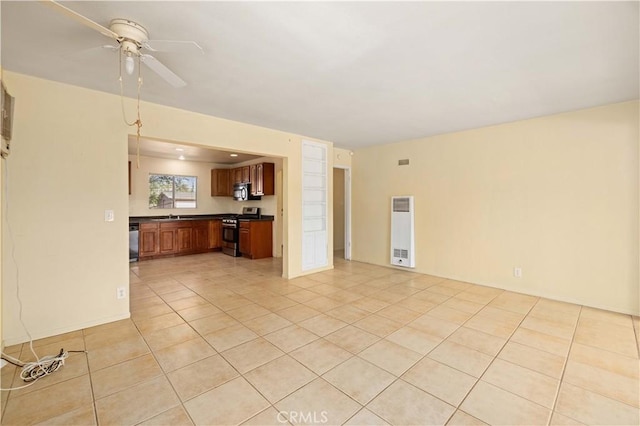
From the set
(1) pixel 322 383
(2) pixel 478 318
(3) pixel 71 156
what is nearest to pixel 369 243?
(2) pixel 478 318

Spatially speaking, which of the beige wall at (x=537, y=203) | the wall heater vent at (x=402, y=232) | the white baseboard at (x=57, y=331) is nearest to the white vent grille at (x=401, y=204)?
the wall heater vent at (x=402, y=232)

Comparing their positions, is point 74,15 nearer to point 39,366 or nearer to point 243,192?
point 39,366

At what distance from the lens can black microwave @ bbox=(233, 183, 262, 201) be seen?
7.20 m

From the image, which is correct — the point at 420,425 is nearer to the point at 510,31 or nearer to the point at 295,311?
the point at 295,311

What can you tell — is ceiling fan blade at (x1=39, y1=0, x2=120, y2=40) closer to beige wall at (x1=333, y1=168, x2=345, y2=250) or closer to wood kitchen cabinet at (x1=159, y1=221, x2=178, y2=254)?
wood kitchen cabinet at (x1=159, y1=221, x2=178, y2=254)

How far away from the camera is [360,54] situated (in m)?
2.20

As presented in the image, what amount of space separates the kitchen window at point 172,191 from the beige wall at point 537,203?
539 centimetres

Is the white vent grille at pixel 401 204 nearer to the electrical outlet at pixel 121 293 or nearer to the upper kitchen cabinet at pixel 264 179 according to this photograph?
the upper kitchen cabinet at pixel 264 179

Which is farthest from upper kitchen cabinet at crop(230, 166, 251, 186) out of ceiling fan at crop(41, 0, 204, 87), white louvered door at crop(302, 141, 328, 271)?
ceiling fan at crop(41, 0, 204, 87)

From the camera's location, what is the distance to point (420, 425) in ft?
5.49

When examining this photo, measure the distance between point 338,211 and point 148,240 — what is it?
461cm

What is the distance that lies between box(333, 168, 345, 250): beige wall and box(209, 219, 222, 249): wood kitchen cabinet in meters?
3.06

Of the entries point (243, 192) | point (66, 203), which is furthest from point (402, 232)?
point (66, 203)

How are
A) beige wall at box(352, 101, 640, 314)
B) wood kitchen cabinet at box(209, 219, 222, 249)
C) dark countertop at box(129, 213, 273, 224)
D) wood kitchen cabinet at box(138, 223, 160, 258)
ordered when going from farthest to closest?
wood kitchen cabinet at box(209, 219, 222, 249), dark countertop at box(129, 213, 273, 224), wood kitchen cabinet at box(138, 223, 160, 258), beige wall at box(352, 101, 640, 314)
